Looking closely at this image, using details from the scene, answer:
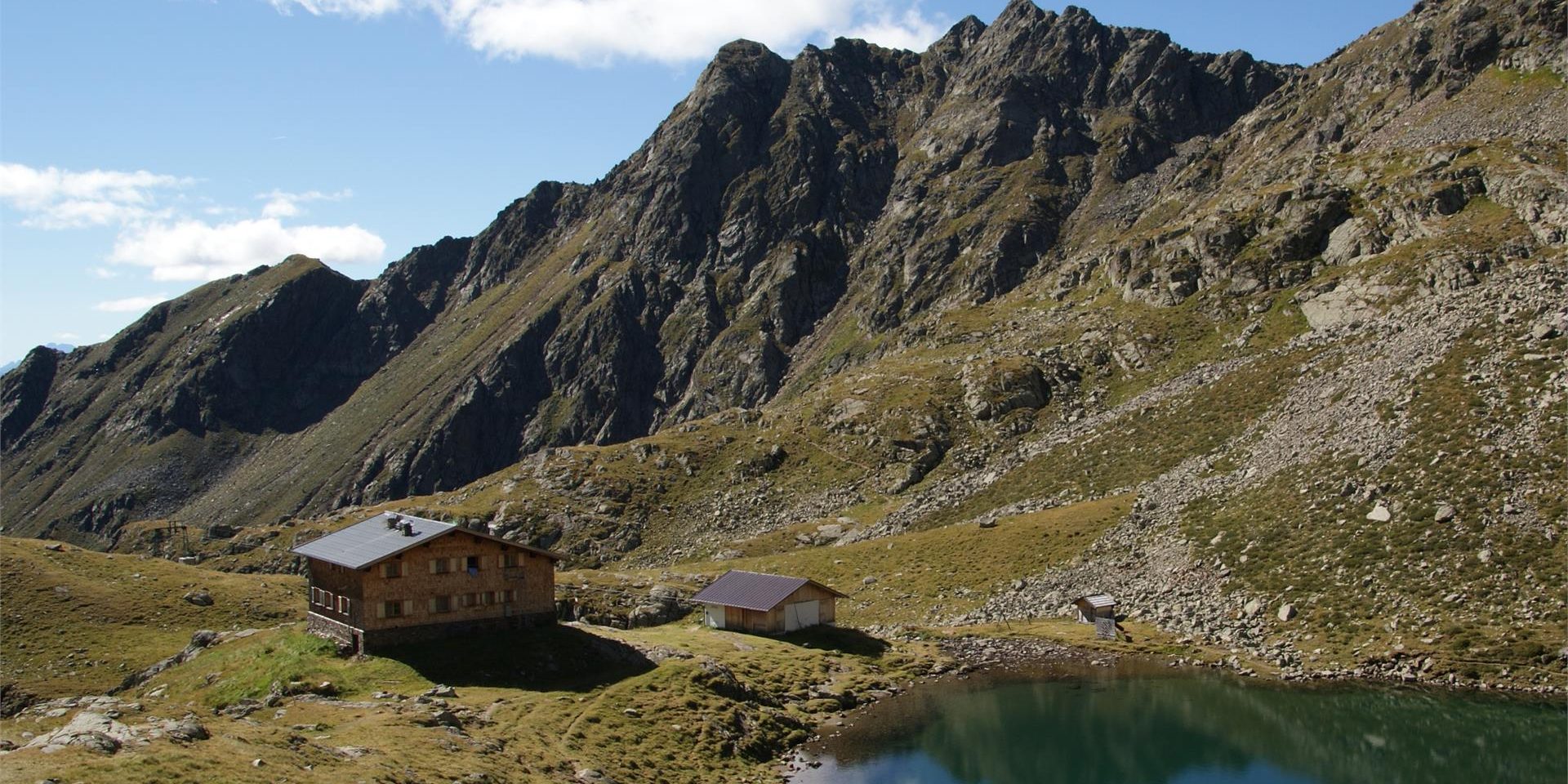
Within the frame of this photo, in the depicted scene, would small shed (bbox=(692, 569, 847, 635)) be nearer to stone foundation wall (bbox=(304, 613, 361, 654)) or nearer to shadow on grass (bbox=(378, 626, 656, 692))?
shadow on grass (bbox=(378, 626, 656, 692))

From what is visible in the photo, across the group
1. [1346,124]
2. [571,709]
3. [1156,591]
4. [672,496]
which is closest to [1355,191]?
[1346,124]

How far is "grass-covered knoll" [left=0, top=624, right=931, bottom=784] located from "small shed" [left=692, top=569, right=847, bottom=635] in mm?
3254

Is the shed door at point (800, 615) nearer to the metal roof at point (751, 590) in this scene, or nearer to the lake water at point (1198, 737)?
the metal roof at point (751, 590)

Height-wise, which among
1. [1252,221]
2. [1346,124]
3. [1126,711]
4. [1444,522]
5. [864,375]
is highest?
[1346,124]

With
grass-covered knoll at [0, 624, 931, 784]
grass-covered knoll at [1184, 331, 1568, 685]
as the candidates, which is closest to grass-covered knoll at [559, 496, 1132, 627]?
grass-covered knoll at [1184, 331, 1568, 685]

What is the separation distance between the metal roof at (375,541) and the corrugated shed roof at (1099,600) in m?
42.6

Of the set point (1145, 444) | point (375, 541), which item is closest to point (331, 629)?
point (375, 541)

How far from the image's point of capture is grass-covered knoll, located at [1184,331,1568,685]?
200 feet

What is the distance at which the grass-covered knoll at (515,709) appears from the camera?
3841 centimetres

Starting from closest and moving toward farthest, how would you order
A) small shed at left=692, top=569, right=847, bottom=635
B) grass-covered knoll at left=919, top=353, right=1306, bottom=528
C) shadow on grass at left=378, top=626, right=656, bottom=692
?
1. shadow on grass at left=378, top=626, right=656, bottom=692
2. small shed at left=692, top=569, right=847, bottom=635
3. grass-covered knoll at left=919, top=353, right=1306, bottom=528

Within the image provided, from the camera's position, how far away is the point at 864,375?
7264 inches

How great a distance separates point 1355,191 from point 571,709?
496 ft

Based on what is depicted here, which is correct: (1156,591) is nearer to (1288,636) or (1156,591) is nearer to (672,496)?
(1288,636)

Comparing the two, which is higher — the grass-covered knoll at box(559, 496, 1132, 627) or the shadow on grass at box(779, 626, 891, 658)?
the grass-covered knoll at box(559, 496, 1132, 627)
